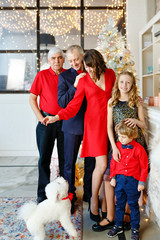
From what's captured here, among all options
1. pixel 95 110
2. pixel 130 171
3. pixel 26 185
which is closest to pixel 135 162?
pixel 130 171

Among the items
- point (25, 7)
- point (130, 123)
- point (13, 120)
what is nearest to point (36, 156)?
point (13, 120)

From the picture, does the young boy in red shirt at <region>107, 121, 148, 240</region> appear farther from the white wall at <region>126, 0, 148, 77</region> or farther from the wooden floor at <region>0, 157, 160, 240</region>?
the white wall at <region>126, 0, 148, 77</region>

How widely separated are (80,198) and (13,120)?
2634 millimetres

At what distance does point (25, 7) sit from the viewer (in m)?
4.77

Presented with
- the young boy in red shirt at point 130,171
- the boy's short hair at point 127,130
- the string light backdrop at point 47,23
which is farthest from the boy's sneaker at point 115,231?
the string light backdrop at point 47,23

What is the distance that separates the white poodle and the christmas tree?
182 cm

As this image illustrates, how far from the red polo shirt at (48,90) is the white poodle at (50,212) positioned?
0.75 meters

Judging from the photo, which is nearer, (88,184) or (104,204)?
(104,204)

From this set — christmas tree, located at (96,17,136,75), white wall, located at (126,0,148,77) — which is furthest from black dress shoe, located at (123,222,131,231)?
white wall, located at (126,0,148,77)

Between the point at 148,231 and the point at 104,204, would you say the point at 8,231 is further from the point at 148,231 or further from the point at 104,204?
the point at 148,231

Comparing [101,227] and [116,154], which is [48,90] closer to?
[116,154]

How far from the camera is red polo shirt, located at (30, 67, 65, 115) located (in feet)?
7.77

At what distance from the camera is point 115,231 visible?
196cm

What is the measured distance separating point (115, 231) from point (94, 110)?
97cm
